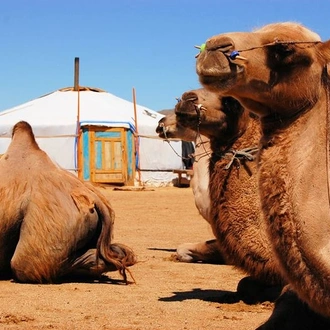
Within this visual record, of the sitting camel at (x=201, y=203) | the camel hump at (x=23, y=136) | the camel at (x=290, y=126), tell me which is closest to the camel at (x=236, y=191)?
the sitting camel at (x=201, y=203)

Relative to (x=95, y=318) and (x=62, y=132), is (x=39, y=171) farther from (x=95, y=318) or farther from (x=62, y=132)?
(x=62, y=132)

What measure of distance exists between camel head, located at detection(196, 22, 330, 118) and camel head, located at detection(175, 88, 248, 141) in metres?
2.20

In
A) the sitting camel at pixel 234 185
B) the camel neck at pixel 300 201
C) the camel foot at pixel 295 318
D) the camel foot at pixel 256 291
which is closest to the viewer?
the camel neck at pixel 300 201

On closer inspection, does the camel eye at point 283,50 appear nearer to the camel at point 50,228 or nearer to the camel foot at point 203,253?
the camel at point 50,228

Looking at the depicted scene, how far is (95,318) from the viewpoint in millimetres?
4645

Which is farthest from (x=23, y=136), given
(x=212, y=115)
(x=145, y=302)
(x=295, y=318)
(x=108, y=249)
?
(x=295, y=318)

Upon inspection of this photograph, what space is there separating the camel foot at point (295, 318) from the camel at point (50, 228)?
7.50 feet

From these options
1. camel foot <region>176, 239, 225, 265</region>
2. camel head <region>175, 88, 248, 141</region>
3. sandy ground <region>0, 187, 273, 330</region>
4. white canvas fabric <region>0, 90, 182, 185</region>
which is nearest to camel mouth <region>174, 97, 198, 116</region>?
camel head <region>175, 88, 248, 141</region>

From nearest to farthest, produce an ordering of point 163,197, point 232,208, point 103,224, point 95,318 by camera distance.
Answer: point 95,318, point 232,208, point 103,224, point 163,197

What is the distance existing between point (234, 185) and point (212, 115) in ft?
2.22

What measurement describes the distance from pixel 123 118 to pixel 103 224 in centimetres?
2020

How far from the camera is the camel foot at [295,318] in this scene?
11.8 ft

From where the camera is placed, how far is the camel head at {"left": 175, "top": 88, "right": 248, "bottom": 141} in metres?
5.64

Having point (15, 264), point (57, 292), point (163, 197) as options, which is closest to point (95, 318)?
point (57, 292)
